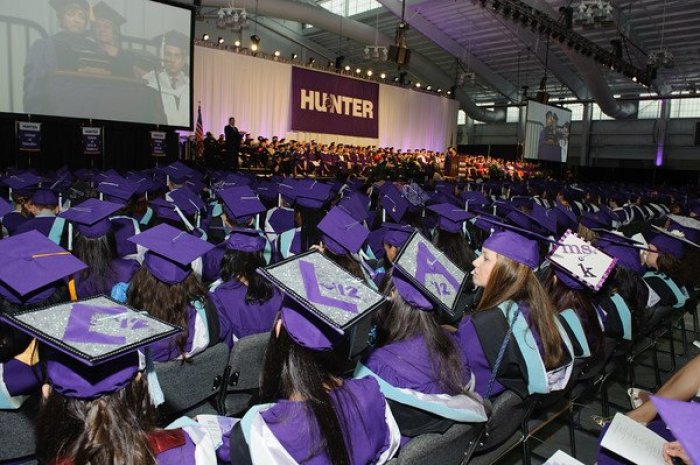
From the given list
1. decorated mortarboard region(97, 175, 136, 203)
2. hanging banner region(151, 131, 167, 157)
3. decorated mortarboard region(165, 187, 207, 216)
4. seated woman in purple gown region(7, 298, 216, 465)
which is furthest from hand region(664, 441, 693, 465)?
hanging banner region(151, 131, 167, 157)

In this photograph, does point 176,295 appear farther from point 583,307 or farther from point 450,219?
point 450,219

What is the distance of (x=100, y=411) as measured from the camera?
1.34 meters

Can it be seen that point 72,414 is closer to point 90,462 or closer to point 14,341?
point 90,462

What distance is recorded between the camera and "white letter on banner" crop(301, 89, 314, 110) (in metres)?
21.0

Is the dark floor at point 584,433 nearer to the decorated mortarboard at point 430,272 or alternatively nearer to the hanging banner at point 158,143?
the decorated mortarboard at point 430,272

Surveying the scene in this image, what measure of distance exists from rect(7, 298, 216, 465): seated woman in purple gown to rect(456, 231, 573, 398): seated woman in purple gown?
4.53 ft

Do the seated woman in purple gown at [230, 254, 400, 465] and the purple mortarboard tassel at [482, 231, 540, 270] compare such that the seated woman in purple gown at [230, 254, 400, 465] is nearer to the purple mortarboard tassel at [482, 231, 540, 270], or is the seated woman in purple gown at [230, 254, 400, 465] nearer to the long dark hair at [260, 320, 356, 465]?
the long dark hair at [260, 320, 356, 465]

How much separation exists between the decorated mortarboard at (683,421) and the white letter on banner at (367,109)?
23167mm

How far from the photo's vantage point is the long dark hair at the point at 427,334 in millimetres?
1964

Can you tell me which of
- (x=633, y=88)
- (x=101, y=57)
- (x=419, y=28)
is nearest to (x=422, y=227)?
(x=101, y=57)

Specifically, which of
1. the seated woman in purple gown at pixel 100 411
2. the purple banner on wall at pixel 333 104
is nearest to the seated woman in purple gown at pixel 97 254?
the seated woman in purple gown at pixel 100 411

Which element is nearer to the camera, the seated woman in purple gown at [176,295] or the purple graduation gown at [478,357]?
the purple graduation gown at [478,357]

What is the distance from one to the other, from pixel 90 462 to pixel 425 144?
89.5 feet

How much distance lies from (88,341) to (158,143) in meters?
13.6
